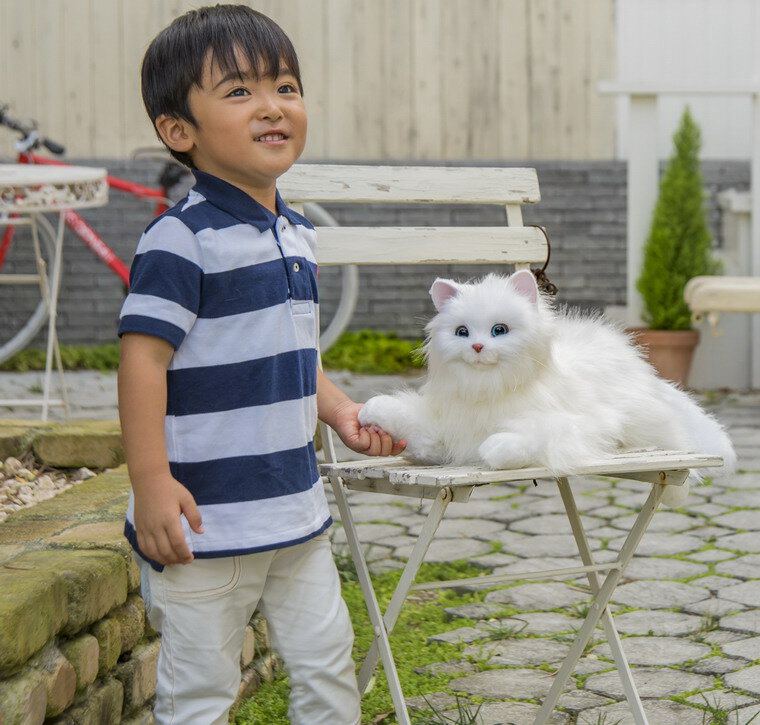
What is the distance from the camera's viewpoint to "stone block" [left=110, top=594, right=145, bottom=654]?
2115 mm

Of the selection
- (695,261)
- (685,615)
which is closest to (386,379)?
(695,261)

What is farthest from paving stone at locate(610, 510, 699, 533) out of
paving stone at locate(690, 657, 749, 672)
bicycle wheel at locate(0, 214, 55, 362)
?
bicycle wheel at locate(0, 214, 55, 362)

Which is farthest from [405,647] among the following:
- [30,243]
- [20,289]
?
[20,289]

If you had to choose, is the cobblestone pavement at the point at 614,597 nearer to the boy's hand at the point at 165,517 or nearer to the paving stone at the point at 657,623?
the paving stone at the point at 657,623

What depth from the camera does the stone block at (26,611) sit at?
5.35ft

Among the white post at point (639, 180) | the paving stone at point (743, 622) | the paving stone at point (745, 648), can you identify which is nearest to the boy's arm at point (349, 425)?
the paving stone at point (745, 648)

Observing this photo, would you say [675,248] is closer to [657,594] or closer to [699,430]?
[657,594]

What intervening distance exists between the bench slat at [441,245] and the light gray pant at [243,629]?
736 millimetres

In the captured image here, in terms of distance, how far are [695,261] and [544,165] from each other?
1.43 meters

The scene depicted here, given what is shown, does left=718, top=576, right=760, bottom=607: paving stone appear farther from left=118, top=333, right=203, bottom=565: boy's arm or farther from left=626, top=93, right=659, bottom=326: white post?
left=626, top=93, right=659, bottom=326: white post

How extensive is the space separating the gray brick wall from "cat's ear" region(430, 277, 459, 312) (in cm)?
538

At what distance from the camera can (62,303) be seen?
7480mm

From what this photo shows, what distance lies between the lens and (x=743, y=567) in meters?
3.38

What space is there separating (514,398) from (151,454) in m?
0.61
